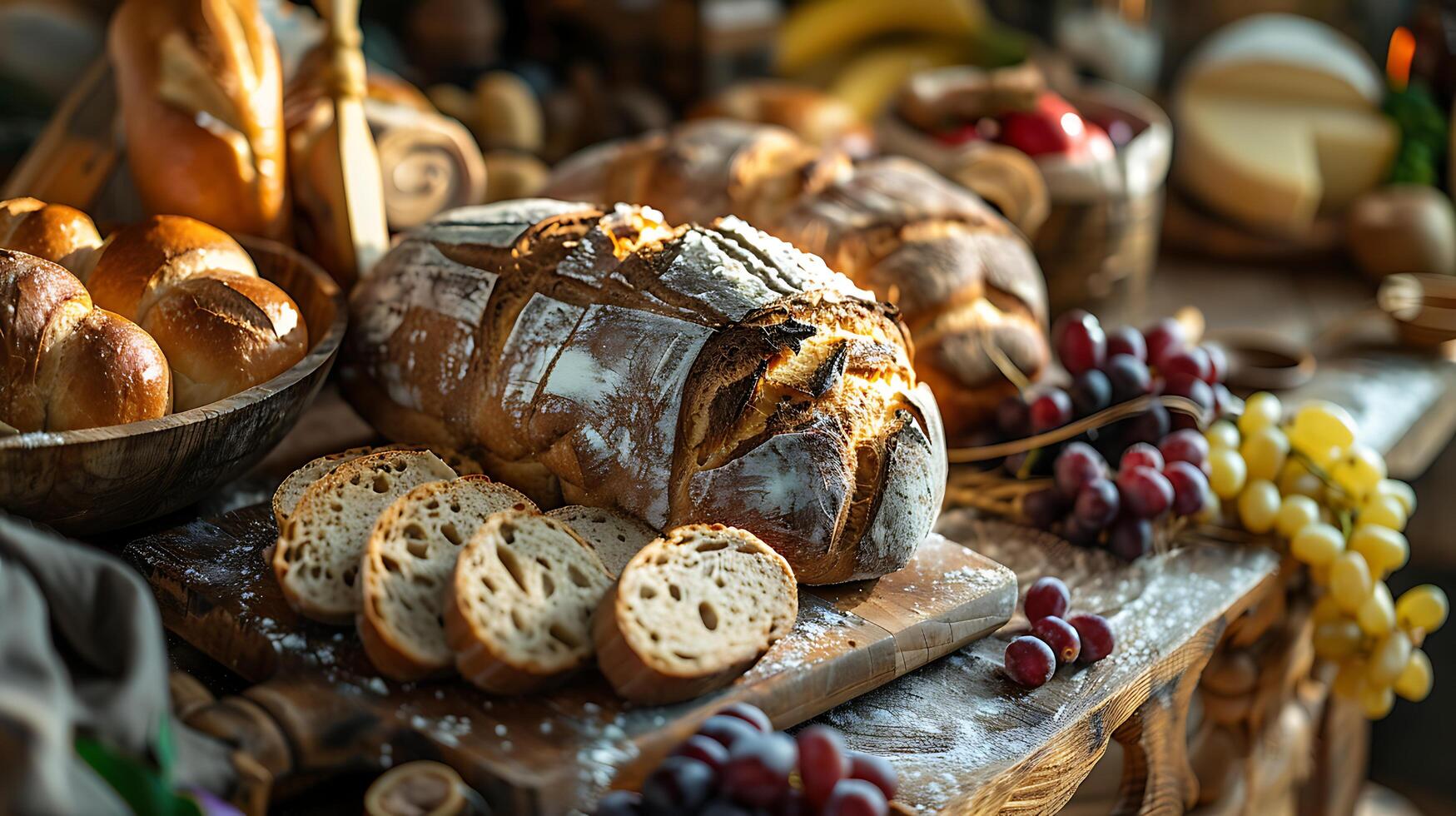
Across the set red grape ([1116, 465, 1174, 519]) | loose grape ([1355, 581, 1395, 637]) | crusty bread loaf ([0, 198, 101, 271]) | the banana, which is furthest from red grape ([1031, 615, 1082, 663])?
the banana

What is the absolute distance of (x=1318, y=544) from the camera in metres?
1.27

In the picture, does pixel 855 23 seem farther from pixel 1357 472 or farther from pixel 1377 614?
pixel 1377 614

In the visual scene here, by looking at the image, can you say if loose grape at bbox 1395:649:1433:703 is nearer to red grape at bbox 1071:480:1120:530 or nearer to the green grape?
the green grape

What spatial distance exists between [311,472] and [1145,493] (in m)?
0.81

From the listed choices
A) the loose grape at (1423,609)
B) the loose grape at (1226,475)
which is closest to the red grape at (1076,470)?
the loose grape at (1226,475)

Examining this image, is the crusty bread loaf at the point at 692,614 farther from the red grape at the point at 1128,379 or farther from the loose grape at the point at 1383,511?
the loose grape at the point at 1383,511

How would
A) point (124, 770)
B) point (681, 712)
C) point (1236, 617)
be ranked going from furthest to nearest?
point (1236, 617) < point (681, 712) < point (124, 770)

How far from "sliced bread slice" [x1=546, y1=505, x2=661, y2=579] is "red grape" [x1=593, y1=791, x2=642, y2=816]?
0.84 ft

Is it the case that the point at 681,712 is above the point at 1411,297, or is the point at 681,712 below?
above

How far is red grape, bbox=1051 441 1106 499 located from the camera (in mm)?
1255

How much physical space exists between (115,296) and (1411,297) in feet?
6.02

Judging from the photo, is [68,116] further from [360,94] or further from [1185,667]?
[1185,667]

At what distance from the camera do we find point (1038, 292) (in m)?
1.50

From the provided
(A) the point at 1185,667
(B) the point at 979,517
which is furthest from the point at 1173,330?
(A) the point at 1185,667
